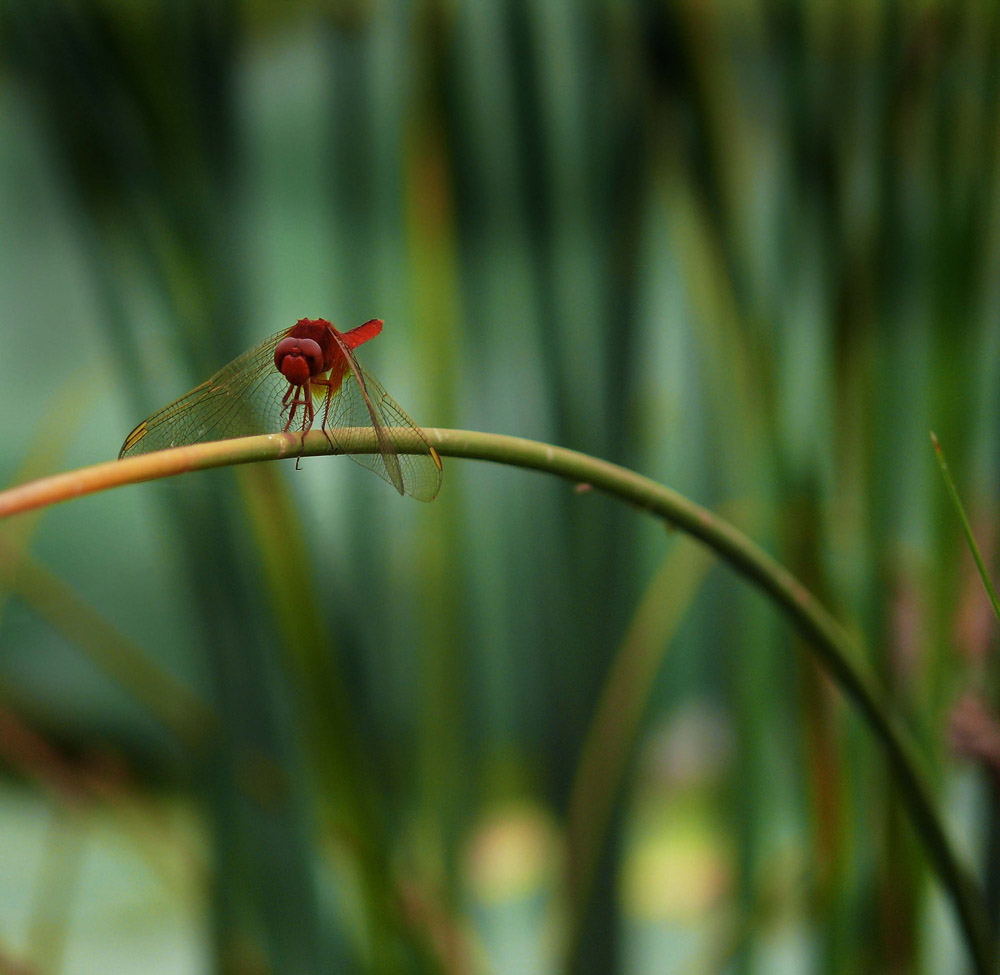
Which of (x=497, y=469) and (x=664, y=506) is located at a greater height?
(x=497, y=469)

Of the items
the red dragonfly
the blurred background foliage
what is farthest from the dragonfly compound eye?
the blurred background foliage

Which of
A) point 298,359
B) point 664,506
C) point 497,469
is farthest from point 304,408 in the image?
point 497,469

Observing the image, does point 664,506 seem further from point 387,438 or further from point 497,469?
point 497,469

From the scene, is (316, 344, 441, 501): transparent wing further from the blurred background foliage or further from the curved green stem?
the blurred background foliage

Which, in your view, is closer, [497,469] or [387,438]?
[387,438]

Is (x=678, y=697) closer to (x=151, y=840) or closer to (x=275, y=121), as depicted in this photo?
(x=151, y=840)

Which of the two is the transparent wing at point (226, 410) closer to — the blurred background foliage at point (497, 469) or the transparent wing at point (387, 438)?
the transparent wing at point (387, 438)
